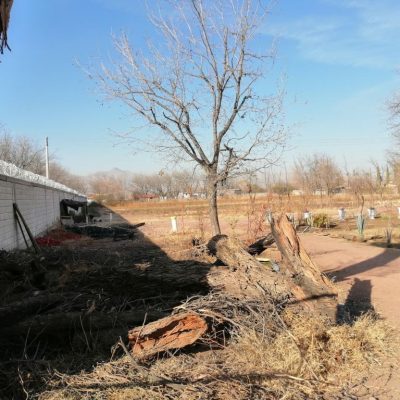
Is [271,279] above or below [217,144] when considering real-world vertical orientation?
below

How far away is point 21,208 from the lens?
49.4ft

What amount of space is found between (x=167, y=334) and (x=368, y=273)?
680 cm

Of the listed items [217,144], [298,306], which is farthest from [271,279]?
[217,144]

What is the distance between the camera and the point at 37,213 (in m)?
18.9

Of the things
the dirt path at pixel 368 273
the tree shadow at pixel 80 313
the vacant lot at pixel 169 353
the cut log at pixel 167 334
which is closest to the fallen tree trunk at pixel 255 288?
the cut log at pixel 167 334

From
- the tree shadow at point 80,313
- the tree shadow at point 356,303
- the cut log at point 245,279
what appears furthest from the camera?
the tree shadow at point 356,303

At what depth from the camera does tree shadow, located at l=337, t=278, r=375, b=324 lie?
20.6 ft

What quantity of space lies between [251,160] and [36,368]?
8.84 meters

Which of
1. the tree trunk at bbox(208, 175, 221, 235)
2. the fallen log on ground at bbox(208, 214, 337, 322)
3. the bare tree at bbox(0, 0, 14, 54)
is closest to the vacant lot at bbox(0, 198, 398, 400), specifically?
the fallen log on ground at bbox(208, 214, 337, 322)

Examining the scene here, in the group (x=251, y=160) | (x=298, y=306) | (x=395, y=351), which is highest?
(x=251, y=160)

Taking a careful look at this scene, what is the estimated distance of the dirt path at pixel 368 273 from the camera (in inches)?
262

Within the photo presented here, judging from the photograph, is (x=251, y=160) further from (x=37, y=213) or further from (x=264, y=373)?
(x=37, y=213)

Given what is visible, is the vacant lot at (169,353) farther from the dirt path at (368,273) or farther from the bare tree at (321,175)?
the bare tree at (321,175)

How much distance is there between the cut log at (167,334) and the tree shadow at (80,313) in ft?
0.78
